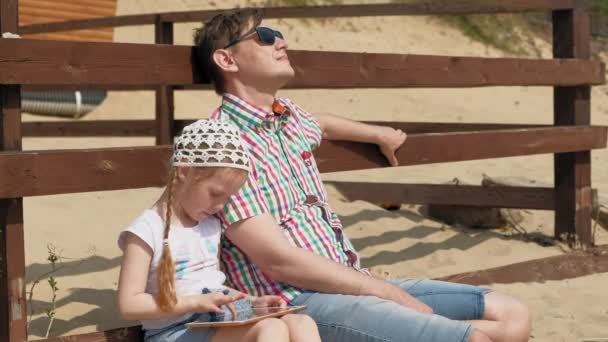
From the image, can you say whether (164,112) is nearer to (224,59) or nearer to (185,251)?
(224,59)

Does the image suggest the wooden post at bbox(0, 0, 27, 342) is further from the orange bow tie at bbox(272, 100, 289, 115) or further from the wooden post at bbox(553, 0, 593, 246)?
the wooden post at bbox(553, 0, 593, 246)

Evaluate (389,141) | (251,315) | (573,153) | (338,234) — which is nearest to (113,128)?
(573,153)

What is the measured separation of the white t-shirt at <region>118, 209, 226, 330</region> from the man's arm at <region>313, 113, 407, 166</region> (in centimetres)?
88

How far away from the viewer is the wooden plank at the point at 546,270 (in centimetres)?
491

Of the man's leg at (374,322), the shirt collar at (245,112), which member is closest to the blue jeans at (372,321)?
the man's leg at (374,322)

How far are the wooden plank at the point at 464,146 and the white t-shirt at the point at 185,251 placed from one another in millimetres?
1049

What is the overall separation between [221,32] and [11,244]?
971 mm

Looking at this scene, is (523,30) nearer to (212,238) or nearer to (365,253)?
(365,253)

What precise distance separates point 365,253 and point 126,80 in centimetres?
266

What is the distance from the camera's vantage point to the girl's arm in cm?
272

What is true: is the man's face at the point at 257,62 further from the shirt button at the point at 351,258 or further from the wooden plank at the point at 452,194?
the wooden plank at the point at 452,194

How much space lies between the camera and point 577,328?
4.32 meters

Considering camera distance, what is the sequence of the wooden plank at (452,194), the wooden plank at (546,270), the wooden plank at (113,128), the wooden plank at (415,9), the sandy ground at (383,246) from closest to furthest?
1. the sandy ground at (383,246)
2. the wooden plank at (546,270)
3. the wooden plank at (415,9)
4. the wooden plank at (452,194)
5. the wooden plank at (113,128)

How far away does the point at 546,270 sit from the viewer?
16.9 ft
